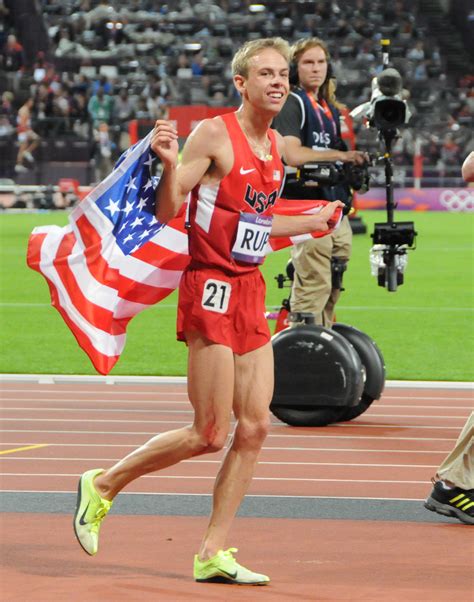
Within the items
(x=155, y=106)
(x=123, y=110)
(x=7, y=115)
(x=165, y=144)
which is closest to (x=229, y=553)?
(x=165, y=144)

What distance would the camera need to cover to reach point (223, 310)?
222 inches

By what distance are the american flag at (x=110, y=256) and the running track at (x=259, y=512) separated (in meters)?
0.85

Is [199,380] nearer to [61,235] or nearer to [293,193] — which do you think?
[61,235]

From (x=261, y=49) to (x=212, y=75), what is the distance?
39.1 meters

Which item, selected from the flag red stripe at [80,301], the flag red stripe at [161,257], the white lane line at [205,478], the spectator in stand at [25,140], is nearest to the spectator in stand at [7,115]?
the spectator in stand at [25,140]

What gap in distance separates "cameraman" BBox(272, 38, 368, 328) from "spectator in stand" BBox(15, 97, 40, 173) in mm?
28706

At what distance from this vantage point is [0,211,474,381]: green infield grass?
41.0ft

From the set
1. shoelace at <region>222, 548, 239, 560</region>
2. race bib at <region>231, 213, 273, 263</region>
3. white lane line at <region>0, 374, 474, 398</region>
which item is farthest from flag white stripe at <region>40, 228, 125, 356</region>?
white lane line at <region>0, 374, 474, 398</region>

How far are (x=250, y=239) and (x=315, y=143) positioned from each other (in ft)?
14.1

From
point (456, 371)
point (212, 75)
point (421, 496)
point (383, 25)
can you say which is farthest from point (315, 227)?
point (383, 25)

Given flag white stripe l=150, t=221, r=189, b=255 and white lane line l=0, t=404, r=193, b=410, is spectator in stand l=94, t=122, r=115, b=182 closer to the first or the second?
white lane line l=0, t=404, r=193, b=410

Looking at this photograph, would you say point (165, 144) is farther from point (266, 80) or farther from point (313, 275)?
point (313, 275)

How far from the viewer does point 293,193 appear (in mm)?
9711

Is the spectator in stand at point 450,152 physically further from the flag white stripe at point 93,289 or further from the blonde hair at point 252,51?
the blonde hair at point 252,51
